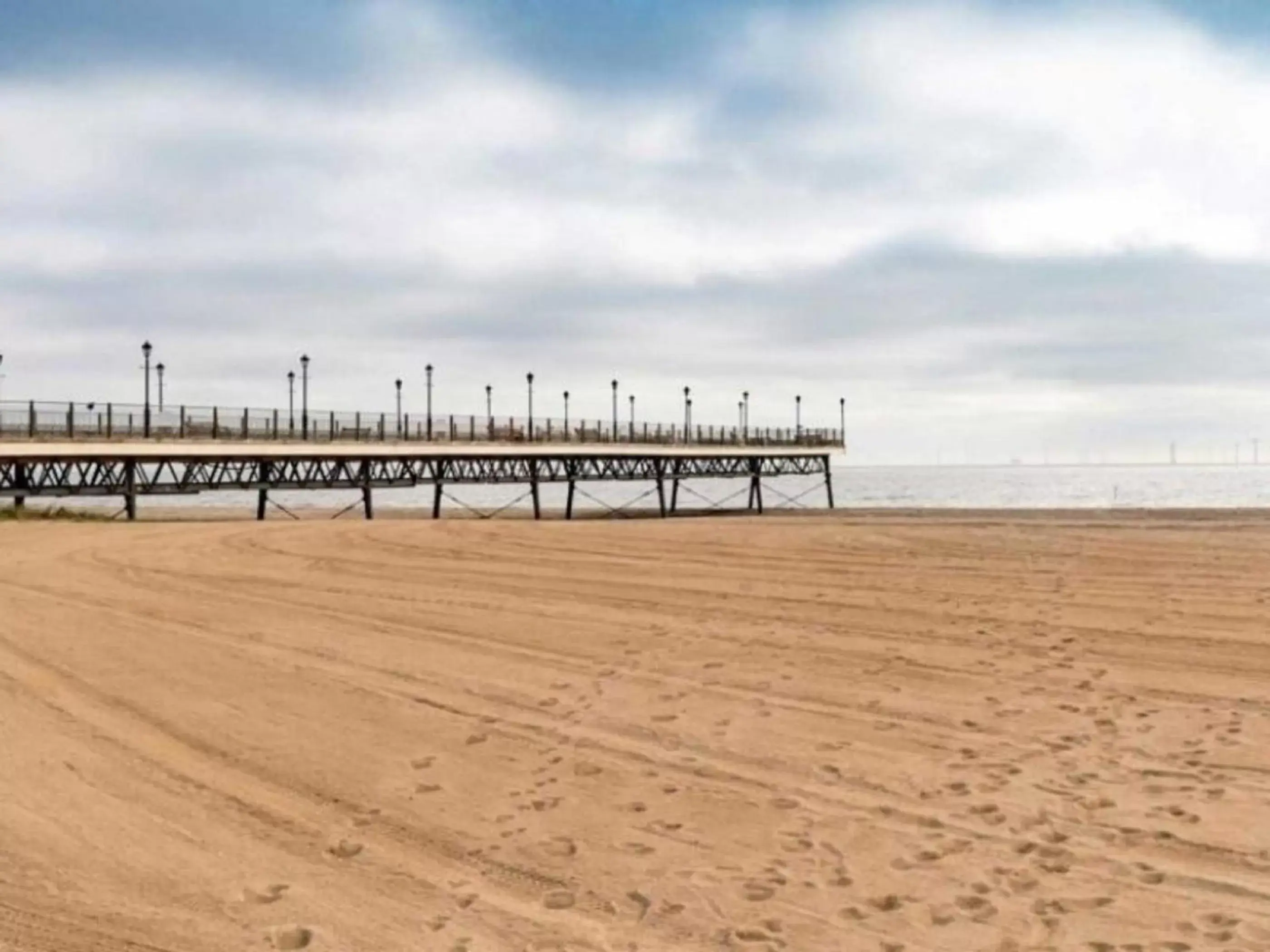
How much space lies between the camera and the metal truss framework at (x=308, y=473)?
36312mm

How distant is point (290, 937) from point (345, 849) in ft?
3.11

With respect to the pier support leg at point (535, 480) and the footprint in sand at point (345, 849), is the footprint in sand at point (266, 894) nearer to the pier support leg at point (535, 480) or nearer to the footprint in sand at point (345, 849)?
the footprint in sand at point (345, 849)

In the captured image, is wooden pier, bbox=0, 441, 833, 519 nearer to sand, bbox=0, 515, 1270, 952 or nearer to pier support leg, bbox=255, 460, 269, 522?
pier support leg, bbox=255, 460, 269, 522

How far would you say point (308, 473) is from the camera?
4531cm

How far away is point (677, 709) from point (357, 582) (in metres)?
7.68

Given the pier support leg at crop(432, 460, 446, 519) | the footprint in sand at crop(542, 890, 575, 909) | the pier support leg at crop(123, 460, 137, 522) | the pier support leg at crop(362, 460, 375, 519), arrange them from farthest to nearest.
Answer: the pier support leg at crop(432, 460, 446, 519)
the pier support leg at crop(362, 460, 375, 519)
the pier support leg at crop(123, 460, 137, 522)
the footprint in sand at crop(542, 890, 575, 909)

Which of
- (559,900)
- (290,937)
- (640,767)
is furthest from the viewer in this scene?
Answer: (640,767)

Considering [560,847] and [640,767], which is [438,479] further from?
[560,847]

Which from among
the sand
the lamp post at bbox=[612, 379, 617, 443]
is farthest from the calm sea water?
the sand

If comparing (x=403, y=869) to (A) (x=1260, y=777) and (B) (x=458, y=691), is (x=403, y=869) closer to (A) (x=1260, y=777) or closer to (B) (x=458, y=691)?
(B) (x=458, y=691)

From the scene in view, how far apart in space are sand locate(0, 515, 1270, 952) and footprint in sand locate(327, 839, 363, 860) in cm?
3

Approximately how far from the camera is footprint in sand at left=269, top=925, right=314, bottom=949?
14.7ft

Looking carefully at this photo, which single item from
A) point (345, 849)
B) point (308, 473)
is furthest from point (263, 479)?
point (345, 849)

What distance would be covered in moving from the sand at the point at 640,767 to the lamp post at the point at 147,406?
84.1ft
